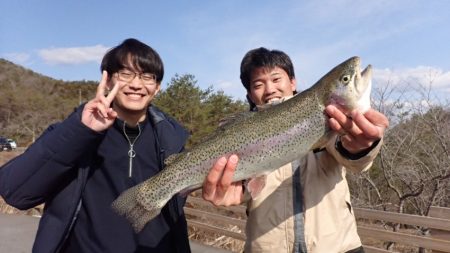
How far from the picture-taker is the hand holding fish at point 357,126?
2738mm

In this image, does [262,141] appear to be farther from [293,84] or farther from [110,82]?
[110,82]

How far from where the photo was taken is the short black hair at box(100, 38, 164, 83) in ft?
11.4

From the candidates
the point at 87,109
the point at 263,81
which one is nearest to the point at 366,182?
the point at 263,81

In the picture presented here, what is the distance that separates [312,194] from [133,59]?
1811mm

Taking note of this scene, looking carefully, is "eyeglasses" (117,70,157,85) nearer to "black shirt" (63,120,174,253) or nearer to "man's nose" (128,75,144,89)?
"man's nose" (128,75,144,89)

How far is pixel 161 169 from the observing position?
3.46 metres

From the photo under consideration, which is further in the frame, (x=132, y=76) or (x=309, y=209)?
(x=132, y=76)

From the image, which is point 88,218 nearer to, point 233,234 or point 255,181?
point 255,181

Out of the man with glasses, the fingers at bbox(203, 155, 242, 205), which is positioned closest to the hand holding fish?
the fingers at bbox(203, 155, 242, 205)

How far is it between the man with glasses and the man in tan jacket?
584mm

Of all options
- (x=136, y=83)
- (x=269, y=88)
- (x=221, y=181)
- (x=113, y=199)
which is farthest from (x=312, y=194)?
(x=136, y=83)

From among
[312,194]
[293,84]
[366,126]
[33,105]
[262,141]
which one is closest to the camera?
[366,126]

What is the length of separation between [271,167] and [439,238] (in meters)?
4.01

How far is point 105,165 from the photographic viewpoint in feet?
10.9
